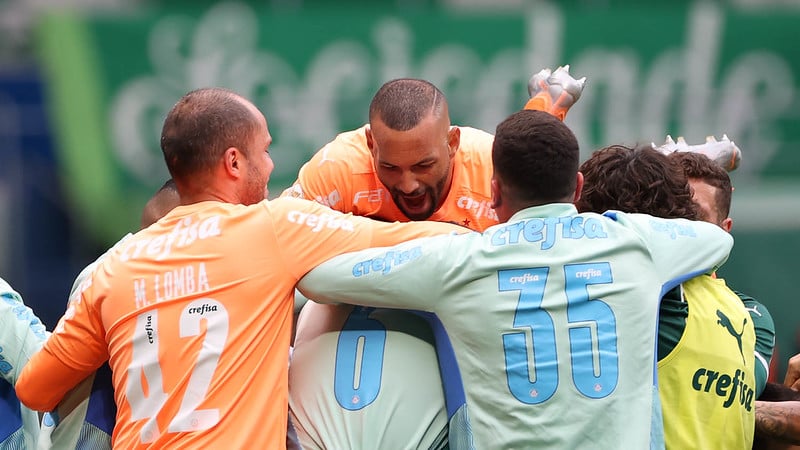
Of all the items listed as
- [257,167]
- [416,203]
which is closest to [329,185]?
[416,203]

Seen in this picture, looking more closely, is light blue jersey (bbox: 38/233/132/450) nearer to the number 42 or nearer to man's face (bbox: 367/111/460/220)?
the number 42

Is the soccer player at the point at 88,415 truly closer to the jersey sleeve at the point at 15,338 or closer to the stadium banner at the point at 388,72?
the jersey sleeve at the point at 15,338

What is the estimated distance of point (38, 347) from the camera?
423 cm

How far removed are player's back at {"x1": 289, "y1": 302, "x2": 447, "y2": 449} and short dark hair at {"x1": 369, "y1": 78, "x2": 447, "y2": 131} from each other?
1.16 metres

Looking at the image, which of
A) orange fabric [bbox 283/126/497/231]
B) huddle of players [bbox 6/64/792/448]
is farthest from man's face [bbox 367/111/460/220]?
huddle of players [bbox 6/64/792/448]

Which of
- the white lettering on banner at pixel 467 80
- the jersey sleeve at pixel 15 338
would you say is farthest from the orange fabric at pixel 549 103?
the white lettering on banner at pixel 467 80

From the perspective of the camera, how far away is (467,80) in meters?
13.0

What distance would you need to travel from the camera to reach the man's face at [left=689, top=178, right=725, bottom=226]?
4305mm

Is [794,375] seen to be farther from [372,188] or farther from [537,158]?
[372,188]

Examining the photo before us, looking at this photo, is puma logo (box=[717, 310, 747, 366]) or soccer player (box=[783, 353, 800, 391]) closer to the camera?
puma logo (box=[717, 310, 747, 366])

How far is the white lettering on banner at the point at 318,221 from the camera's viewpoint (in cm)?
372

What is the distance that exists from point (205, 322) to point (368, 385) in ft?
1.81

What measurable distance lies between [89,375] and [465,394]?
1.31 m

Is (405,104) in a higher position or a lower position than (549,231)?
higher
